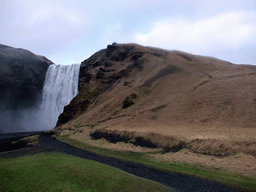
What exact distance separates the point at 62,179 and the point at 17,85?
250 ft

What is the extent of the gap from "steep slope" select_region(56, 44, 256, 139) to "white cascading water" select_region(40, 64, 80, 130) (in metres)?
10.2

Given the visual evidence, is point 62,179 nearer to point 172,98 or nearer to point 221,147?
point 221,147

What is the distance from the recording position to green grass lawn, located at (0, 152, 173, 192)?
9547 millimetres

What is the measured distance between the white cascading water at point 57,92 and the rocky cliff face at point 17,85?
134 inches

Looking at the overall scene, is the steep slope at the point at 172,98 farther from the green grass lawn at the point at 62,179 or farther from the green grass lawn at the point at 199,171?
the green grass lawn at the point at 62,179

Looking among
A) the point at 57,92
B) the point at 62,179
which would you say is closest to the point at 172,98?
the point at 62,179

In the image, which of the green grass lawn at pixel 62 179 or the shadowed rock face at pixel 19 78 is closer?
the green grass lawn at pixel 62 179

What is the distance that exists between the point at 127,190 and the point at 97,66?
229ft

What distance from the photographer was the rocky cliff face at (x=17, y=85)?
72000 millimetres

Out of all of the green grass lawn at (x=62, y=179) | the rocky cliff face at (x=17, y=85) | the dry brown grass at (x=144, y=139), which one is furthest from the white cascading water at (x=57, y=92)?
the green grass lawn at (x=62, y=179)

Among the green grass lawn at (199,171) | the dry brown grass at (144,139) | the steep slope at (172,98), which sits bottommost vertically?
the green grass lawn at (199,171)

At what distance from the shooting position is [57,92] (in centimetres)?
7744

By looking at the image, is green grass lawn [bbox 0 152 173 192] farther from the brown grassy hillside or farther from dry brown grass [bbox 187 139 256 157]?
the brown grassy hillside

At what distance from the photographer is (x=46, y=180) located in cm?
1000
